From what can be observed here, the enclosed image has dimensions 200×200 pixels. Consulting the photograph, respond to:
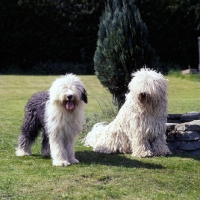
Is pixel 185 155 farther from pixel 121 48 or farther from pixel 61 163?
pixel 121 48

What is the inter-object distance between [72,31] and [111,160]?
17610 millimetres

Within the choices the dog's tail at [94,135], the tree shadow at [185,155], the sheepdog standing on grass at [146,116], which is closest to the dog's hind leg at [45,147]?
the dog's tail at [94,135]

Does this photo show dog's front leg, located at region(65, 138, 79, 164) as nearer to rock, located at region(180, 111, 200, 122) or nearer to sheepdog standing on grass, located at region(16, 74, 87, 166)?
sheepdog standing on grass, located at region(16, 74, 87, 166)

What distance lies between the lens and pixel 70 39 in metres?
25.5

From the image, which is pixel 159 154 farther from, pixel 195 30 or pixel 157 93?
pixel 195 30

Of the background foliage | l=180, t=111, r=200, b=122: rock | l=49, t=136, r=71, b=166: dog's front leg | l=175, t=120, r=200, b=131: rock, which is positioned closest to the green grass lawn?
l=49, t=136, r=71, b=166: dog's front leg

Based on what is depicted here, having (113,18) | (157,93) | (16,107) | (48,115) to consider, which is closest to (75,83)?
(48,115)

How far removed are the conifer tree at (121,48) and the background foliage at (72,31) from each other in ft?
47.5

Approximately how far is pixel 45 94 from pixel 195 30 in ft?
59.6

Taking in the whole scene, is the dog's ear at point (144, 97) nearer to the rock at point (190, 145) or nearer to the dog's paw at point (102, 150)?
the dog's paw at point (102, 150)

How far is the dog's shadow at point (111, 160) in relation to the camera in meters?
7.96

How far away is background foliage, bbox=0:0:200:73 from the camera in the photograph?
25.1 m

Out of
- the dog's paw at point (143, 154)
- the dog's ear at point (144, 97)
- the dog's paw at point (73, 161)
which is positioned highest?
the dog's ear at point (144, 97)

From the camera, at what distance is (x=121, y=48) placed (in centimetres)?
1010
